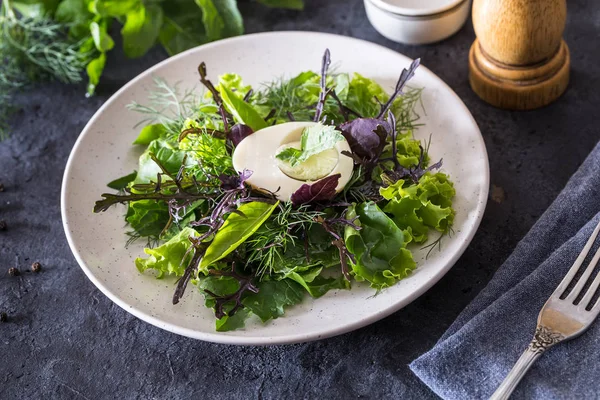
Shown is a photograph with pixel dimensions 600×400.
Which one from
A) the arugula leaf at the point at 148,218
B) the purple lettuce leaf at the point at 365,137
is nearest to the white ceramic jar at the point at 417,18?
the purple lettuce leaf at the point at 365,137

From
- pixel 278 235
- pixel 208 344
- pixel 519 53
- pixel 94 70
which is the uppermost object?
pixel 519 53

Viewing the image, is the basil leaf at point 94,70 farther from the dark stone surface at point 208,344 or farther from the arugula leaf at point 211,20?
the arugula leaf at point 211,20

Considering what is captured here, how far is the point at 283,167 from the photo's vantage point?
1.75 m

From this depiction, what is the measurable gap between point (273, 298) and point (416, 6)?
48.0 inches

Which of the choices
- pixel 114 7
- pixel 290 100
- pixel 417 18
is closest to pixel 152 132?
pixel 290 100

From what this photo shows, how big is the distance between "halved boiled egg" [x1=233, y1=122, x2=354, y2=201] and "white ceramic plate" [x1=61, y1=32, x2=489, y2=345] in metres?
0.27

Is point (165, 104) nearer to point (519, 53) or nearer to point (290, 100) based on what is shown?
point (290, 100)

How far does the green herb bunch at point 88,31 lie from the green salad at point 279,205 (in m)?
0.58

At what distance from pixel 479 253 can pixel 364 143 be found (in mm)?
414

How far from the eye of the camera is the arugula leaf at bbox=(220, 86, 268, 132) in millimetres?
1872

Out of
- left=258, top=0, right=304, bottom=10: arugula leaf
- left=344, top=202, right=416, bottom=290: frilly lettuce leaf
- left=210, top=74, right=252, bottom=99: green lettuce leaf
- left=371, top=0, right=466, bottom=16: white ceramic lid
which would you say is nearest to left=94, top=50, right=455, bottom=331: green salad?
left=344, top=202, right=416, bottom=290: frilly lettuce leaf

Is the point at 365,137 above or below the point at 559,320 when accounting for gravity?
above

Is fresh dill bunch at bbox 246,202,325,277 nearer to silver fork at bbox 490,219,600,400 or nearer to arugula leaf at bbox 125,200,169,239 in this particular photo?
arugula leaf at bbox 125,200,169,239

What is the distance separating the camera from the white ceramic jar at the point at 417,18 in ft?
7.47
